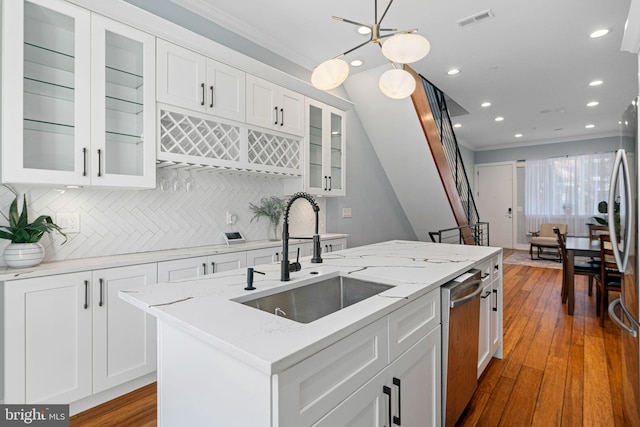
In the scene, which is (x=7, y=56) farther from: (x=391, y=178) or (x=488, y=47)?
(x=391, y=178)

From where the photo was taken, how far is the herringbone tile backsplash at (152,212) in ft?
7.05

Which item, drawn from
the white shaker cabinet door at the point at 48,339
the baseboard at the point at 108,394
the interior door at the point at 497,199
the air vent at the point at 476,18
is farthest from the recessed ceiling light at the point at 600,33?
the interior door at the point at 497,199

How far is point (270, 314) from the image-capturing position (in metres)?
1.01

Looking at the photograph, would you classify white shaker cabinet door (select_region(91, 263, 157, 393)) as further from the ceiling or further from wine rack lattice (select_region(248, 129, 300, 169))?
the ceiling

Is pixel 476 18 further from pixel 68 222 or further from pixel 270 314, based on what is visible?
pixel 68 222

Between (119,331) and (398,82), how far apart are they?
2482 mm

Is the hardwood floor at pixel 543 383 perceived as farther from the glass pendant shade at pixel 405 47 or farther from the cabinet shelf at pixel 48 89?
the glass pendant shade at pixel 405 47

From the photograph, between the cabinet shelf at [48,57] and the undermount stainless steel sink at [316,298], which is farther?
the cabinet shelf at [48,57]

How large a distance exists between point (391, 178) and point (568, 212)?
561cm

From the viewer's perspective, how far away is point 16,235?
1.86 m

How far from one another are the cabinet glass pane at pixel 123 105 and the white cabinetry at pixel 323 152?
5.51ft

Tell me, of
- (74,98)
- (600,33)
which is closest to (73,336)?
(74,98)

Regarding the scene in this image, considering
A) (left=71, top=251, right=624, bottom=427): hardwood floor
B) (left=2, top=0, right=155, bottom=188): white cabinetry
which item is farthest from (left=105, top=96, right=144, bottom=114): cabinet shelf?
(left=71, top=251, right=624, bottom=427): hardwood floor

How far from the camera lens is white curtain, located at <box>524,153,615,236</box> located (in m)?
7.59
